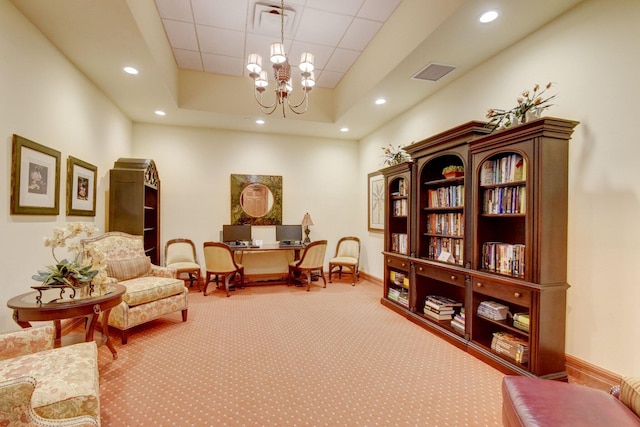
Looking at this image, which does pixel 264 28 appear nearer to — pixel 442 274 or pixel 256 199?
pixel 256 199

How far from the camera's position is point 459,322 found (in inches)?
126

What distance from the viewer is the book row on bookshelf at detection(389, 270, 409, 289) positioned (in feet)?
13.7

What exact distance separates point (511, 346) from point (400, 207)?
231cm

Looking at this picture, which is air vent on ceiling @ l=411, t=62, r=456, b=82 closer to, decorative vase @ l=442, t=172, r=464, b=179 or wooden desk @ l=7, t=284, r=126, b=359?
Answer: decorative vase @ l=442, t=172, r=464, b=179

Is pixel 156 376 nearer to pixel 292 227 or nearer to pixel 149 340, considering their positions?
pixel 149 340

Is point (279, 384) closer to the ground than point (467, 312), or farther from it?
closer to the ground

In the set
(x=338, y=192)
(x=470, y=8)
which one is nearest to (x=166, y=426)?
(x=470, y=8)

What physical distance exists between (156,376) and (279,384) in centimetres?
103

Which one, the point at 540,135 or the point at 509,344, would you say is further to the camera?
the point at 509,344

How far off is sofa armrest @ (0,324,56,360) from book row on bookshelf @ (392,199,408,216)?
12.8 ft

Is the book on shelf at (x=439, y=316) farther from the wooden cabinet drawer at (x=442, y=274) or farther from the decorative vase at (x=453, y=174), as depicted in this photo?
the decorative vase at (x=453, y=174)

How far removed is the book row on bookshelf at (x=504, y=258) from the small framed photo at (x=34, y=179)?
4.20m

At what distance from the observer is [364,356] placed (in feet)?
9.29

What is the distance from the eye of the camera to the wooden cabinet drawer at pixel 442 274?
3.09 meters
